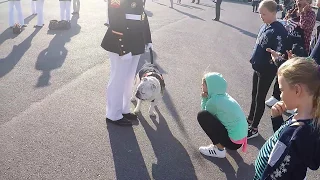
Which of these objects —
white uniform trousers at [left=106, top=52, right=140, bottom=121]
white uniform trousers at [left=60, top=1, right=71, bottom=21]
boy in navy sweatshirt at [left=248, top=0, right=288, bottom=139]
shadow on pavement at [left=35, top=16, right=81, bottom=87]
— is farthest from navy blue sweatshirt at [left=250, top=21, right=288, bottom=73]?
white uniform trousers at [left=60, top=1, right=71, bottom=21]

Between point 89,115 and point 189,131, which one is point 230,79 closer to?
point 189,131

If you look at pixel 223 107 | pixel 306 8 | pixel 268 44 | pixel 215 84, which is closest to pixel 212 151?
pixel 223 107

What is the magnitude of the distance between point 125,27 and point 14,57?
12.6 feet

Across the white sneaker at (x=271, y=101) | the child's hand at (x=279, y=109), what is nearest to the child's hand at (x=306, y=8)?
the white sneaker at (x=271, y=101)

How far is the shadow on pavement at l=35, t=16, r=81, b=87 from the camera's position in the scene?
5.94 m

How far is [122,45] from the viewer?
3.95m

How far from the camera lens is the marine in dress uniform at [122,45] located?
394cm

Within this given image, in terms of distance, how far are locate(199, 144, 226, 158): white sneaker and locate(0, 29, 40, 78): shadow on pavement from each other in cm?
396

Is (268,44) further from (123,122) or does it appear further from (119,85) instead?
(123,122)

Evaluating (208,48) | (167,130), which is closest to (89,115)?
(167,130)

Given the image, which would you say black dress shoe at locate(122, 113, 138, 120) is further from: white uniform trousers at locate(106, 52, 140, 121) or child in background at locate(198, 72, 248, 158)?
child in background at locate(198, 72, 248, 158)

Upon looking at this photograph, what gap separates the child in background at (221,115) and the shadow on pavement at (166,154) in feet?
1.53

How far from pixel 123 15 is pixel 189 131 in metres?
1.81

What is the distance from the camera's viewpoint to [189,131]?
4.50 metres
